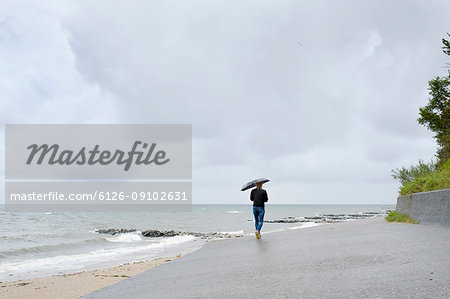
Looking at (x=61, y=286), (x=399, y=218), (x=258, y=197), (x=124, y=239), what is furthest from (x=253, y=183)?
(x=124, y=239)

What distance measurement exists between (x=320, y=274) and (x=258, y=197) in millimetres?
7177

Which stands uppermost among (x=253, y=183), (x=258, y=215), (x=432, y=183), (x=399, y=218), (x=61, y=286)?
(x=253, y=183)

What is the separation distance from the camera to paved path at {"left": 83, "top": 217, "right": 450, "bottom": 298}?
4.57 m

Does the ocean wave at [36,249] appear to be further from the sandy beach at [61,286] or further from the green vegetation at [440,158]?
the green vegetation at [440,158]

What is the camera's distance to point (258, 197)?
1278cm

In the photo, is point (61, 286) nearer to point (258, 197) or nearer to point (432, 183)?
point (258, 197)

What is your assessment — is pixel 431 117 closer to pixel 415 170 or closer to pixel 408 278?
pixel 415 170

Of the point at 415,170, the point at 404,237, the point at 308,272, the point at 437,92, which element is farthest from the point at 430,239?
the point at 437,92

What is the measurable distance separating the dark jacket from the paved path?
4013 mm

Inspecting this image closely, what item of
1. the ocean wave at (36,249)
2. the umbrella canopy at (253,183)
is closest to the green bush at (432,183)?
the umbrella canopy at (253,183)

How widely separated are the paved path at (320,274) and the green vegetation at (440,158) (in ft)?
15.2

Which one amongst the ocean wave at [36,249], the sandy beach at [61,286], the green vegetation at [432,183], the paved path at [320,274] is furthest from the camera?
the ocean wave at [36,249]

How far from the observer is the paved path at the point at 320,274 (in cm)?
457

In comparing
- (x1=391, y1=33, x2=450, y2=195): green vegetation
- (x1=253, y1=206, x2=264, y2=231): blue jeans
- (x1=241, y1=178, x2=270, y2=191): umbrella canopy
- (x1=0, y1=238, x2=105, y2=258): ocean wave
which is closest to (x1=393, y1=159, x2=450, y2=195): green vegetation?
(x1=391, y1=33, x2=450, y2=195): green vegetation
